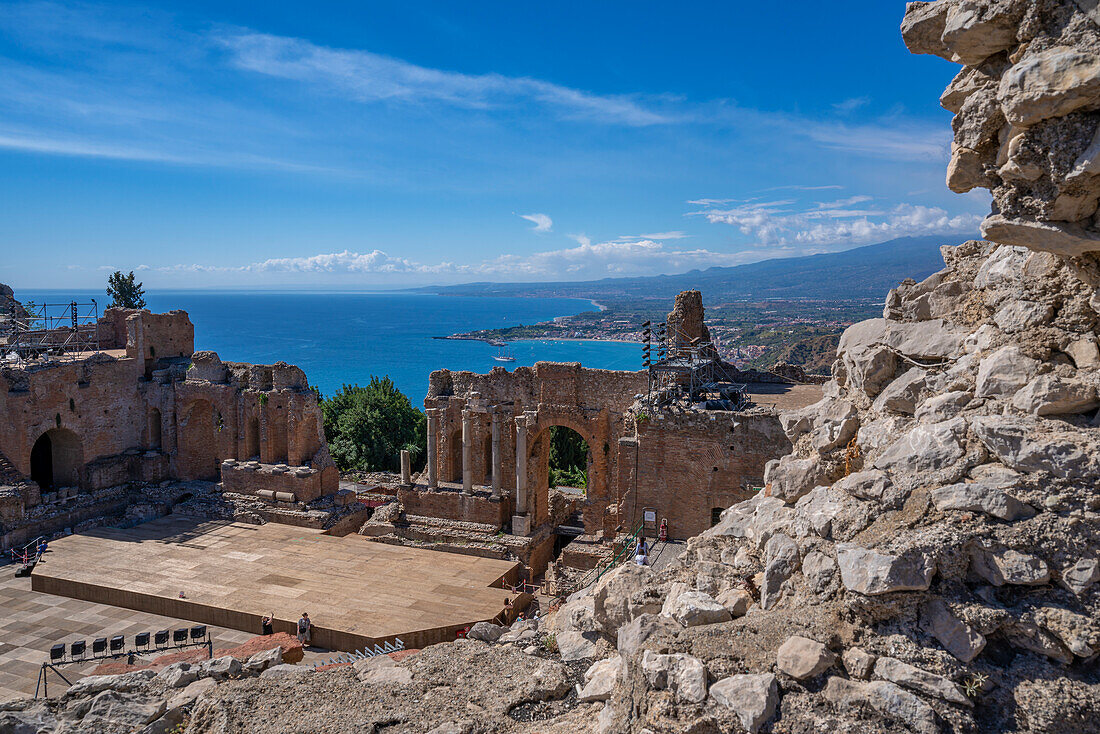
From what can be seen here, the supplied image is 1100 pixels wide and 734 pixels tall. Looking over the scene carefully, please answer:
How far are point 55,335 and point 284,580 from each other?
18.0 m

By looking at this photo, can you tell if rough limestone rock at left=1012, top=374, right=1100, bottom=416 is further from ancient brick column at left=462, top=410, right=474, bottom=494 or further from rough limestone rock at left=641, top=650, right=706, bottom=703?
ancient brick column at left=462, top=410, right=474, bottom=494

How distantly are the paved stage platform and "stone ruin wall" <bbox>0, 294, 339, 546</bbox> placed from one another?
2.41m

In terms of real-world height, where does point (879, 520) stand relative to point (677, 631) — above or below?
above

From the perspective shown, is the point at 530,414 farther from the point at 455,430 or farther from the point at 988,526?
the point at 988,526

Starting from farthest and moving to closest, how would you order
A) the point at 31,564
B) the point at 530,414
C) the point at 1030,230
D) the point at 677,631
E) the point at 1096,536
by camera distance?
1. the point at 530,414
2. the point at 31,564
3. the point at 677,631
4. the point at 1030,230
5. the point at 1096,536

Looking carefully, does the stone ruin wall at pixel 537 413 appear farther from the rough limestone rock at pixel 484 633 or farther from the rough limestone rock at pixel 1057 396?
the rough limestone rock at pixel 1057 396

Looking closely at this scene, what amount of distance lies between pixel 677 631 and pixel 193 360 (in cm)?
2653

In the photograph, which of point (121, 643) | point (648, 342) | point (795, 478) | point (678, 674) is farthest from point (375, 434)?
point (678, 674)

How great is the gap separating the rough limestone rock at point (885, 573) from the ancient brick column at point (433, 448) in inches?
797

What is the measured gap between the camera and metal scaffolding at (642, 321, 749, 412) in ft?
61.3

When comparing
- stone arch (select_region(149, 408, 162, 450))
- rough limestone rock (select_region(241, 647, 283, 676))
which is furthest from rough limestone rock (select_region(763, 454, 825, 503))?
stone arch (select_region(149, 408, 162, 450))

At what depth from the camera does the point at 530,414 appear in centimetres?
2347

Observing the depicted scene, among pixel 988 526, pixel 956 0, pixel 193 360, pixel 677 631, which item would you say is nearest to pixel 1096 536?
pixel 988 526

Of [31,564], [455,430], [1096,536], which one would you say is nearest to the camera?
[1096,536]
